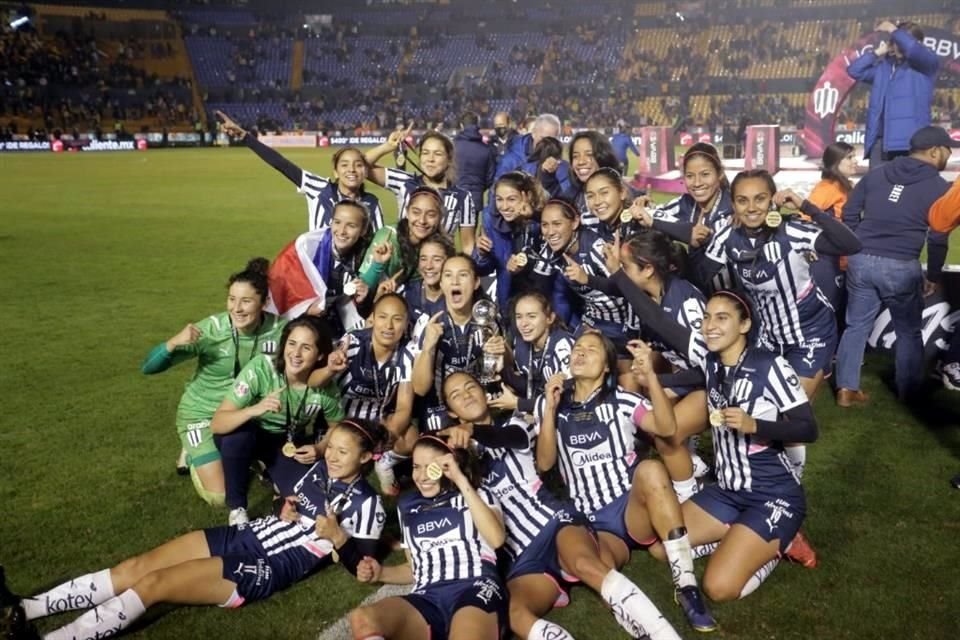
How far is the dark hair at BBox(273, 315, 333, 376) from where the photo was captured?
495 cm

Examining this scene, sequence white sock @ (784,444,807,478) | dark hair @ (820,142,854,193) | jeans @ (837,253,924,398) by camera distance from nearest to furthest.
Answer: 1. white sock @ (784,444,807,478)
2. jeans @ (837,253,924,398)
3. dark hair @ (820,142,854,193)

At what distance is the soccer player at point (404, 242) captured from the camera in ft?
19.6

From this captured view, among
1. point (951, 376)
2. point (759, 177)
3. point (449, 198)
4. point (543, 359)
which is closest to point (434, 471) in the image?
point (543, 359)

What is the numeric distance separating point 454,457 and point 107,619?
1.75 metres

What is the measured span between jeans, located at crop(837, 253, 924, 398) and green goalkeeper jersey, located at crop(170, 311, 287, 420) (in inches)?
178

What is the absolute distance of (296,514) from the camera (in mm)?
4402

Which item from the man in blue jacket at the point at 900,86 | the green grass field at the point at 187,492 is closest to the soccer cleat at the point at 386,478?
the green grass field at the point at 187,492

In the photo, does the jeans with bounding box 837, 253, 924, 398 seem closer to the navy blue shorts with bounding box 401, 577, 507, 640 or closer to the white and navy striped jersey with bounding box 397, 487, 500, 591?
the white and navy striped jersey with bounding box 397, 487, 500, 591

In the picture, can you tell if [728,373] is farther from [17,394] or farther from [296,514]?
[17,394]

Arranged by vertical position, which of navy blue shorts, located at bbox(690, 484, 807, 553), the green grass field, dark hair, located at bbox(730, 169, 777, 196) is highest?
dark hair, located at bbox(730, 169, 777, 196)

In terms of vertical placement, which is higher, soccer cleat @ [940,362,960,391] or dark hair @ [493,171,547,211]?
dark hair @ [493,171,547,211]

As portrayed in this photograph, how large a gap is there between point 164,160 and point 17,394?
100ft

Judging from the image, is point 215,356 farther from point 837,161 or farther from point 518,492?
point 837,161

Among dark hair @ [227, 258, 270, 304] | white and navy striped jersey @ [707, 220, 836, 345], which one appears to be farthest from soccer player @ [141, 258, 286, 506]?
white and navy striped jersey @ [707, 220, 836, 345]
